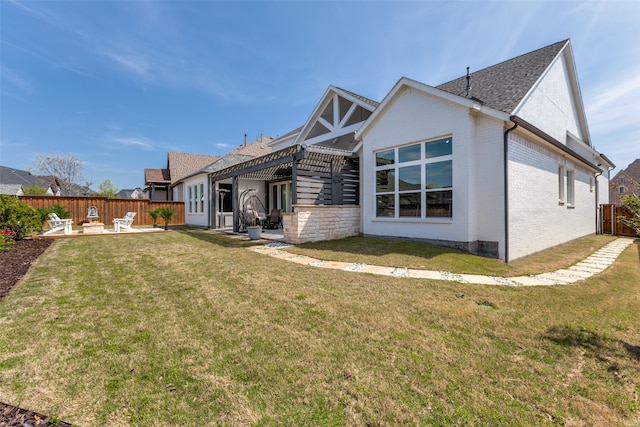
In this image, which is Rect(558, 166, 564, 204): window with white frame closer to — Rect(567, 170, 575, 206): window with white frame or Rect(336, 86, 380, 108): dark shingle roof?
Rect(567, 170, 575, 206): window with white frame

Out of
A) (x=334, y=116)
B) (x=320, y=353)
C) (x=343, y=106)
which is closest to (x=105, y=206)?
(x=334, y=116)

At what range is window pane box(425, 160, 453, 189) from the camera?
7.70 meters

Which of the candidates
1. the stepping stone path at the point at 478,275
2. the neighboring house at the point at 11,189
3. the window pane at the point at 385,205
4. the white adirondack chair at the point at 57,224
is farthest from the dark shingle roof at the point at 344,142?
the neighboring house at the point at 11,189

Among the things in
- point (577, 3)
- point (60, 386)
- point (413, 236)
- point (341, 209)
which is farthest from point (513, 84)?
point (60, 386)

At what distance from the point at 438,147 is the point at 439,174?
806 mm

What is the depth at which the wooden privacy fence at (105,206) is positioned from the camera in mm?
17516

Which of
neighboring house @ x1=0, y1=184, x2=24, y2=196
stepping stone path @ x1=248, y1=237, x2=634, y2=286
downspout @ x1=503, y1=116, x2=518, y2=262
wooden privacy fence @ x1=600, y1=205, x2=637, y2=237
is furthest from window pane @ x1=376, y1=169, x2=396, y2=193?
neighboring house @ x1=0, y1=184, x2=24, y2=196

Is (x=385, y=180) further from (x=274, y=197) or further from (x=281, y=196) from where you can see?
(x=274, y=197)

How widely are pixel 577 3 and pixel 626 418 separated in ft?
38.2

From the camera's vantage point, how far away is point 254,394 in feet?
6.51

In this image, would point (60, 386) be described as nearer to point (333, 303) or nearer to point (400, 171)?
point (333, 303)

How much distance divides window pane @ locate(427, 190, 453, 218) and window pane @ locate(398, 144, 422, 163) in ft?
4.21

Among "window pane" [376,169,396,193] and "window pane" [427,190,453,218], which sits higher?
"window pane" [376,169,396,193]

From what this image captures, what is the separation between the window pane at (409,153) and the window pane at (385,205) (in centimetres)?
128
